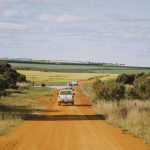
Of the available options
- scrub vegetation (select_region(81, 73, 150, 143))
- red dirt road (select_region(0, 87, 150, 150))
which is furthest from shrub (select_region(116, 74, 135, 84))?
red dirt road (select_region(0, 87, 150, 150))

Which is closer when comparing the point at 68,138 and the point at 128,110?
the point at 68,138

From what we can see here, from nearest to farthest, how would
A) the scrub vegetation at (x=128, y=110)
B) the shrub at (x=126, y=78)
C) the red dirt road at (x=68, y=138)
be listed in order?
the red dirt road at (x=68, y=138) → the scrub vegetation at (x=128, y=110) → the shrub at (x=126, y=78)

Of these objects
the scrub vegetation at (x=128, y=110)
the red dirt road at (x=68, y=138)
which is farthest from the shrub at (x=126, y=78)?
the red dirt road at (x=68, y=138)

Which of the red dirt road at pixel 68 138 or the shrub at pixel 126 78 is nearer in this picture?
the red dirt road at pixel 68 138

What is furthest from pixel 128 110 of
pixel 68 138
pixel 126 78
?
pixel 126 78

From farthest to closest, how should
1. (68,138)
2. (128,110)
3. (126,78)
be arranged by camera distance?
(126,78)
(128,110)
(68,138)

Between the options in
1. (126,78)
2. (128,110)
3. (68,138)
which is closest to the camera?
(68,138)

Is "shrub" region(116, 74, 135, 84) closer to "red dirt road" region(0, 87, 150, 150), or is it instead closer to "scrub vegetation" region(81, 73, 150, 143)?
"scrub vegetation" region(81, 73, 150, 143)

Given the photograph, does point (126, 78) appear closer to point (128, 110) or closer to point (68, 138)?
point (128, 110)

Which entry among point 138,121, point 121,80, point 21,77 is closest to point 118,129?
point 138,121

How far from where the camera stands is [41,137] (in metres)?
22.0

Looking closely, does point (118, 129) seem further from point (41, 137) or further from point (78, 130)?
point (41, 137)

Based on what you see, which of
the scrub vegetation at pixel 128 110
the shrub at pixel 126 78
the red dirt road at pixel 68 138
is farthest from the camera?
the shrub at pixel 126 78

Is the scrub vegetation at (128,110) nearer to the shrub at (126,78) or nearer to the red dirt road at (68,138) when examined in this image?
the red dirt road at (68,138)
